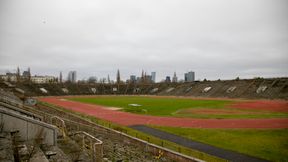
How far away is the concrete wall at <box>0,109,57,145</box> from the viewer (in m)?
9.90

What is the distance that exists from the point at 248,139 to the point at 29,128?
16.3 meters

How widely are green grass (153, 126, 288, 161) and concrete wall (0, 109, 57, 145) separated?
12.2m

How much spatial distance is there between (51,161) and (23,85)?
269 ft

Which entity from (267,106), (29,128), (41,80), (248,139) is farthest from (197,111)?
(41,80)

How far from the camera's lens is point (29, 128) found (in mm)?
10133

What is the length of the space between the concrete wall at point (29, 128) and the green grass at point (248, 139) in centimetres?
1216

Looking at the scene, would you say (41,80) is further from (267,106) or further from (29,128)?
(29,128)

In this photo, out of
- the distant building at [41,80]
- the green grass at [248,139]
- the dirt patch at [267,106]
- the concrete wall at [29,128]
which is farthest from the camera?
the distant building at [41,80]

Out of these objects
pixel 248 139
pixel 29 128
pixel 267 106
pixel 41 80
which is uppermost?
pixel 41 80

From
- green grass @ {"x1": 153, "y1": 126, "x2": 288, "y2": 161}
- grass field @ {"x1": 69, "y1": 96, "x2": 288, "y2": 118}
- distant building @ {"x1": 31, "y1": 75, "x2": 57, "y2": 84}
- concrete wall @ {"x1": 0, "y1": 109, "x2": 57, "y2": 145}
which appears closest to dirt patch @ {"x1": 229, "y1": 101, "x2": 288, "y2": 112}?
grass field @ {"x1": 69, "y1": 96, "x2": 288, "y2": 118}

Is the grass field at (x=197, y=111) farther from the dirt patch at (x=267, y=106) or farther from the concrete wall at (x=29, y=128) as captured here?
the concrete wall at (x=29, y=128)

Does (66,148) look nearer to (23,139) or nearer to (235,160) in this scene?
(23,139)

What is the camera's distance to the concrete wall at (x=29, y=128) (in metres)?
9.90

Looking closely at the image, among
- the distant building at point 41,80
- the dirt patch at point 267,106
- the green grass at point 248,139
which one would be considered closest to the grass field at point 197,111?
the dirt patch at point 267,106
